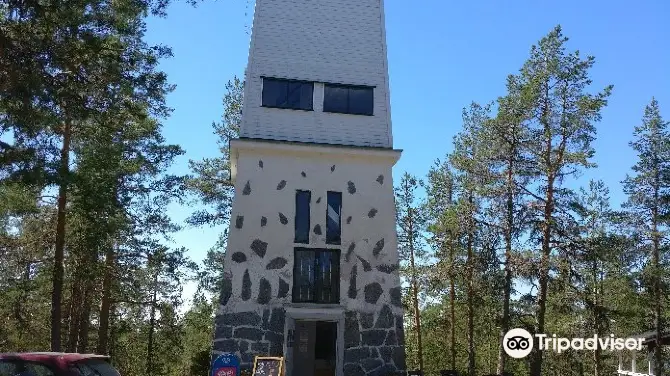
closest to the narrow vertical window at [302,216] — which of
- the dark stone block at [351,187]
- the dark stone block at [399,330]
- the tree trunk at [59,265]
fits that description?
the dark stone block at [351,187]

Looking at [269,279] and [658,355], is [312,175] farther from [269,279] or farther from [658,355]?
[658,355]

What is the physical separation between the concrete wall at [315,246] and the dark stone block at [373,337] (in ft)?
0.08

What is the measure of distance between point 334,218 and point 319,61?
4.20 meters

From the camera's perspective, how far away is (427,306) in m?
31.7

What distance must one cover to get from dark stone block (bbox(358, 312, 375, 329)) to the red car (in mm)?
7593

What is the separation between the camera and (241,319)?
46.4ft

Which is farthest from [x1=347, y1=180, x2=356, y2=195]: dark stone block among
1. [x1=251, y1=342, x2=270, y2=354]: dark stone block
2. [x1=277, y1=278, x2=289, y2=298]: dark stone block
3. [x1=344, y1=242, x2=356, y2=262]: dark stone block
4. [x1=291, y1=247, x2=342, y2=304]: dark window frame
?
[x1=251, y1=342, x2=270, y2=354]: dark stone block

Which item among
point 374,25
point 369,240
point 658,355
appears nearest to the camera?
point 369,240

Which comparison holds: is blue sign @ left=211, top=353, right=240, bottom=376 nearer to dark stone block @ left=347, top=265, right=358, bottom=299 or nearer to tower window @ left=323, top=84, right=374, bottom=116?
dark stone block @ left=347, top=265, right=358, bottom=299

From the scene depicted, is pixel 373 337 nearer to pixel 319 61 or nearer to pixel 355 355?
pixel 355 355

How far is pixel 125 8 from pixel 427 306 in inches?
926

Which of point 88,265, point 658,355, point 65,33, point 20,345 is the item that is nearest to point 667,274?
point 658,355

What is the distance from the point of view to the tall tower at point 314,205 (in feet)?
Result: 46.9

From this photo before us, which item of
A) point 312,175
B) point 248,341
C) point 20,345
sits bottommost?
point 20,345
